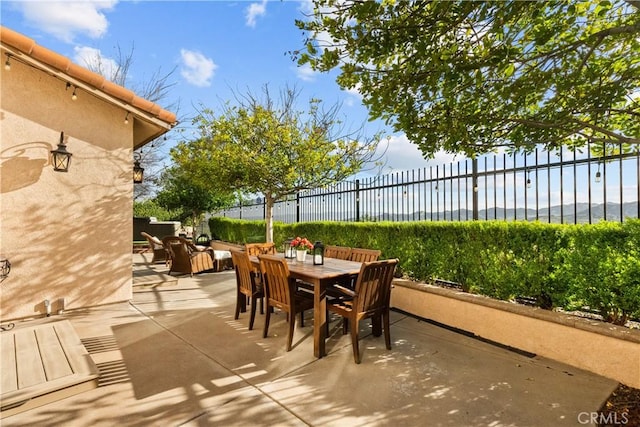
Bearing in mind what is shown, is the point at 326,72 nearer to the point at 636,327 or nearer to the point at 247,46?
the point at 636,327

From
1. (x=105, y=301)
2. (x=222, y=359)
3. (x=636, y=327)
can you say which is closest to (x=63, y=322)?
(x=105, y=301)

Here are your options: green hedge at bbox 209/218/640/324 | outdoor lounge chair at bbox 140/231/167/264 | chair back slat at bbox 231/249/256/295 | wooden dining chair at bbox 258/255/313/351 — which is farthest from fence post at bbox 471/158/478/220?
outdoor lounge chair at bbox 140/231/167/264

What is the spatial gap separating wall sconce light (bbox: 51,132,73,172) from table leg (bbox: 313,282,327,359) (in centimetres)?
426

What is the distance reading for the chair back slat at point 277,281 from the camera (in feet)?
12.5

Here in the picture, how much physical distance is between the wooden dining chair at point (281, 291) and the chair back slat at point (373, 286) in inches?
31.0

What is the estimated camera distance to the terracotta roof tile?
4.26 m

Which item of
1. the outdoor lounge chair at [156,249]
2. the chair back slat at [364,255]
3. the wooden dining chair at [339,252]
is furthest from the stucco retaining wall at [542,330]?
the outdoor lounge chair at [156,249]

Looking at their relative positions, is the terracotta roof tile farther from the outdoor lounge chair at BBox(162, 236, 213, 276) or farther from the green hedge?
the green hedge

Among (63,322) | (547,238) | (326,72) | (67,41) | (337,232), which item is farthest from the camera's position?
(67,41)

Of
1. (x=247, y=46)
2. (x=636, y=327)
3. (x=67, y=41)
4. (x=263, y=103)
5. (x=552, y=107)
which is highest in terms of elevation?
(x=67, y=41)

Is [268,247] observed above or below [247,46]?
below

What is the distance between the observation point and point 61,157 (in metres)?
4.77

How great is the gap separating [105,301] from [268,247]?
2.88 metres

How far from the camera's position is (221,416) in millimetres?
2498
